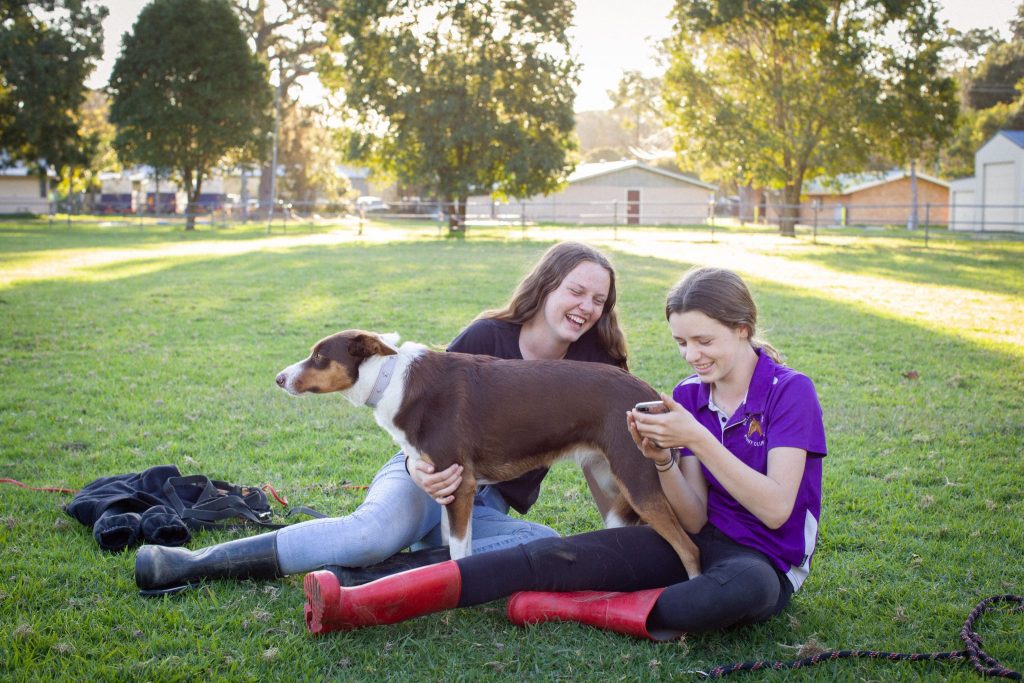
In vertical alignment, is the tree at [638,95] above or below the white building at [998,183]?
above

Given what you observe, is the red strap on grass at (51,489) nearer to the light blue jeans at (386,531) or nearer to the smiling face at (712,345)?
the light blue jeans at (386,531)

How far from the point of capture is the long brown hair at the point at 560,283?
427 cm

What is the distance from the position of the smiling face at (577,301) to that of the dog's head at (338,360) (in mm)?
776

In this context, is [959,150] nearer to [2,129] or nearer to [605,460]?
[2,129]

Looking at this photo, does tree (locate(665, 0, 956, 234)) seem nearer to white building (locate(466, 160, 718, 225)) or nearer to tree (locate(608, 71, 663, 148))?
tree (locate(608, 71, 663, 148))

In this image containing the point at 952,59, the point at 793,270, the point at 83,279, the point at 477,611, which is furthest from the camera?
the point at 952,59

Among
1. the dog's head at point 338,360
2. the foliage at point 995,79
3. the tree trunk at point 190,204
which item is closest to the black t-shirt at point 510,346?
the dog's head at point 338,360

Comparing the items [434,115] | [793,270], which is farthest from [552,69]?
[793,270]

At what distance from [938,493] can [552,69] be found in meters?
29.2

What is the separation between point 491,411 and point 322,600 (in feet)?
3.52

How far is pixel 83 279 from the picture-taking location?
15.4 metres

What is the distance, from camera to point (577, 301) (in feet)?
13.5

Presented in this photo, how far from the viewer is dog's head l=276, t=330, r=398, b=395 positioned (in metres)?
3.90

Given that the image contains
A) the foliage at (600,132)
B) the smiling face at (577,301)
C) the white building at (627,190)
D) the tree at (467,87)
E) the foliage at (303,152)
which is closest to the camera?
the smiling face at (577,301)
